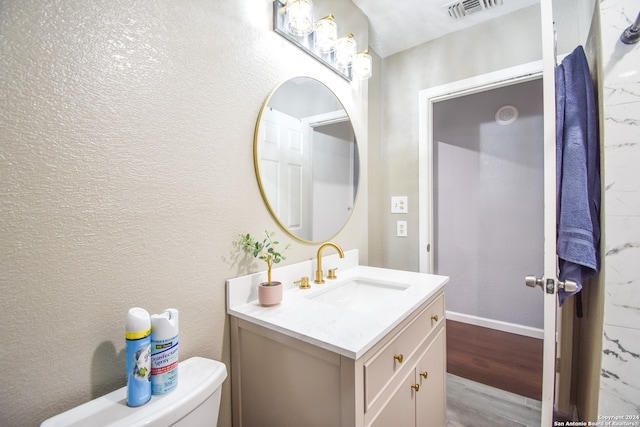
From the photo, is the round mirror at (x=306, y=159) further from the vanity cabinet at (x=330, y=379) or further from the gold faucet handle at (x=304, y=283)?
the vanity cabinet at (x=330, y=379)

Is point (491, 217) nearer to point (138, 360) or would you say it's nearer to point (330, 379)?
point (330, 379)

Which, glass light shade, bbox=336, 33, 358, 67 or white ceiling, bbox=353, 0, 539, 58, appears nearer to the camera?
glass light shade, bbox=336, 33, 358, 67

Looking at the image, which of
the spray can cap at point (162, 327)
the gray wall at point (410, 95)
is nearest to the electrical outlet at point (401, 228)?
the gray wall at point (410, 95)

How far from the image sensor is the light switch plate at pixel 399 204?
6.84 feet

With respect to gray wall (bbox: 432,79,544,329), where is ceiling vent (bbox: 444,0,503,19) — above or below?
above

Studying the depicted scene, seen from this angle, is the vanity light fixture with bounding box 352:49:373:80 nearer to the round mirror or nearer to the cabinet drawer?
the round mirror

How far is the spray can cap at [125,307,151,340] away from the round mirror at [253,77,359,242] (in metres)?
0.61

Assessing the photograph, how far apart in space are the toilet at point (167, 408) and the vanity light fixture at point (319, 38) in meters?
1.33

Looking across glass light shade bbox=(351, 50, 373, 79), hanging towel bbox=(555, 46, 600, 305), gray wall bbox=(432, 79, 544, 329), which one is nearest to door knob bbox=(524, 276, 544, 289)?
hanging towel bbox=(555, 46, 600, 305)

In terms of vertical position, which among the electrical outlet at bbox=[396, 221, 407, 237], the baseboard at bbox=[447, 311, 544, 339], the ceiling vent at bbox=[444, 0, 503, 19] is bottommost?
the baseboard at bbox=[447, 311, 544, 339]

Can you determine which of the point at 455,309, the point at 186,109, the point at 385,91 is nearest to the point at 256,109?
the point at 186,109

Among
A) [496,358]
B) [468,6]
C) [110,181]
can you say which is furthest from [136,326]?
[496,358]

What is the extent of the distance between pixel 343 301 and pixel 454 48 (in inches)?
73.9

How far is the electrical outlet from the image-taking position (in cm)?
209
